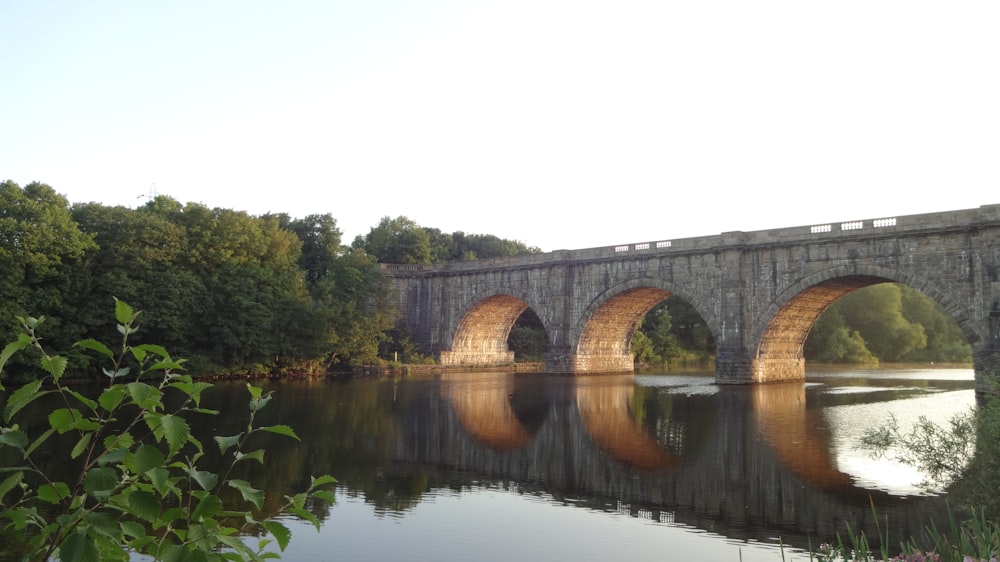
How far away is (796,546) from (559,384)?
29.3m

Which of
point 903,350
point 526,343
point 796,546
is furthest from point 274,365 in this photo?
point 903,350

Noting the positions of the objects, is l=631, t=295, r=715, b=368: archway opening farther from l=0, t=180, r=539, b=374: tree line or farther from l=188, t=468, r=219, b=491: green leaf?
l=188, t=468, r=219, b=491: green leaf

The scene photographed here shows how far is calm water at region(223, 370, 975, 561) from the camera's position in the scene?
1009cm

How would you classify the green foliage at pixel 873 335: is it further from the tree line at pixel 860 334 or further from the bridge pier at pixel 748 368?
the bridge pier at pixel 748 368

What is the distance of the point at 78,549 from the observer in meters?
2.86

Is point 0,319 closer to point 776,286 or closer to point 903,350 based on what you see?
point 776,286

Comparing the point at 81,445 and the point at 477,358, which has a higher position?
the point at 477,358

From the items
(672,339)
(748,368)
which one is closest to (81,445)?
(748,368)

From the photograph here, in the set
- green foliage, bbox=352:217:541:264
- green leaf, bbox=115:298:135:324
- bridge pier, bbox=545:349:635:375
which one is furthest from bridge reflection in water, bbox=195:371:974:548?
green foliage, bbox=352:217:541:264

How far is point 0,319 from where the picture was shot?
102 feet

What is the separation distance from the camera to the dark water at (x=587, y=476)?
1009 cm

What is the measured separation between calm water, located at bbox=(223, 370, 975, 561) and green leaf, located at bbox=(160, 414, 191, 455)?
19.5 ft

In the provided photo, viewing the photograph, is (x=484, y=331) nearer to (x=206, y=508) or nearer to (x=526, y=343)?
(x=526, y=343)

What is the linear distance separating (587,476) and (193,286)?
31.6 m
